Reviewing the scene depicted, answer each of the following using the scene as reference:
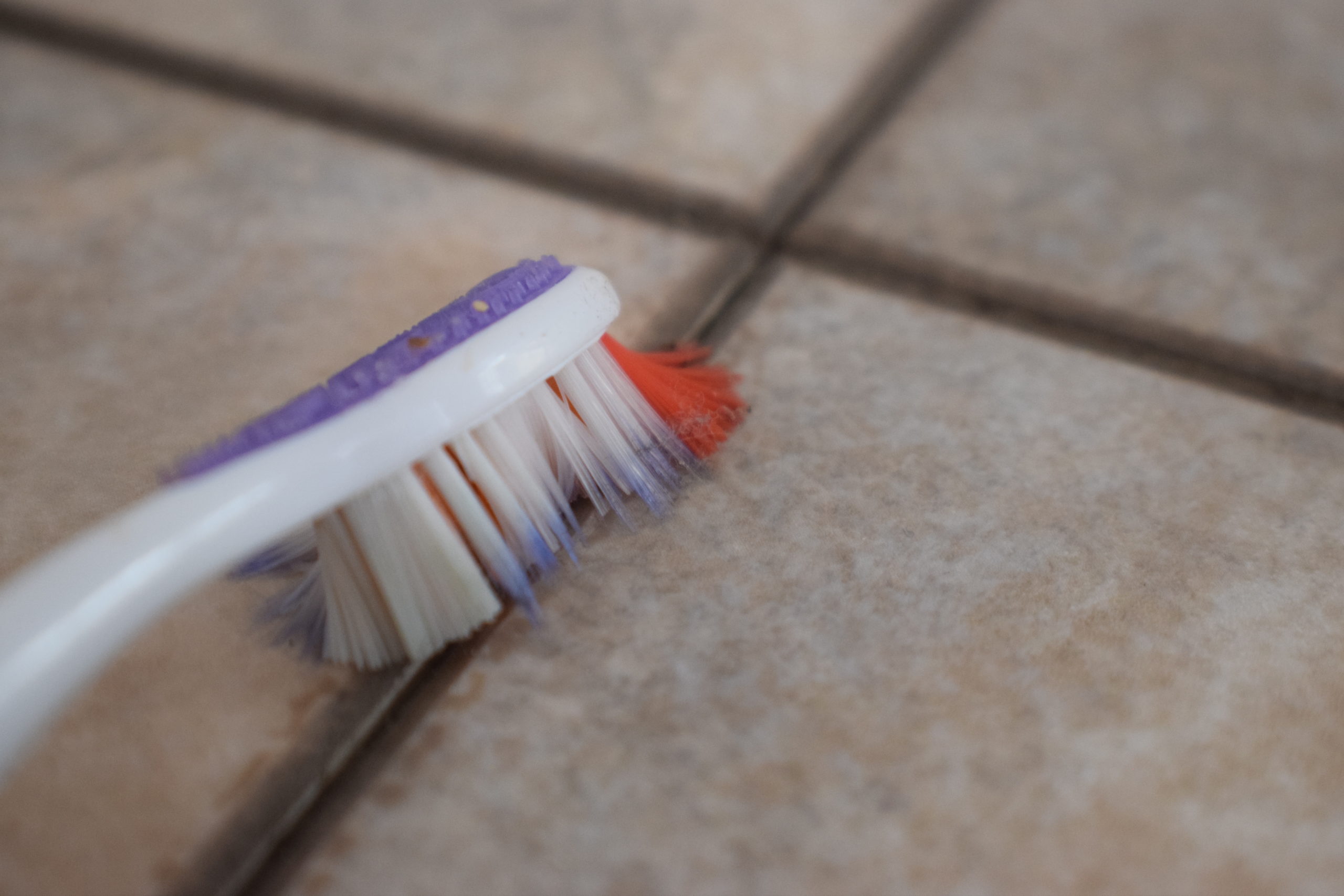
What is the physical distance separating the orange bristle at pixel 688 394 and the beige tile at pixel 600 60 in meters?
0.19

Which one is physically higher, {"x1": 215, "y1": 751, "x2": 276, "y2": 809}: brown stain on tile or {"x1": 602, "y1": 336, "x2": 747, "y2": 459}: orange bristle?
{"x1": 215, "y1": 751, "x2": 276, "y2": 809}: brown stain on tile

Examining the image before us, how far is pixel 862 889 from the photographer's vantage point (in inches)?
15.3

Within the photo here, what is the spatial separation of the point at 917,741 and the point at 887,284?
314mm

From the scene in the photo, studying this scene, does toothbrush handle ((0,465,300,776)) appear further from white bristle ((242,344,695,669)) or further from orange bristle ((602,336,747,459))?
orange bristle ((602,336,747,459))

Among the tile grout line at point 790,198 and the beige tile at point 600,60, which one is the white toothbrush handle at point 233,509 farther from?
the beige tile at point 600,60

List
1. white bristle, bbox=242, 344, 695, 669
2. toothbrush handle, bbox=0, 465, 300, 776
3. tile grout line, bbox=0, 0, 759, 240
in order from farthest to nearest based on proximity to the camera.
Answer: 1. tile grout line, bbox=0, 0, 759, 240
2. white bristle, bbox=242, 344, 695, 669
3. toothbrush handle, bbox=0, 465, 300, 776

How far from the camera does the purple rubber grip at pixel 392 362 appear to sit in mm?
420

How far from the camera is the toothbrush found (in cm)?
37

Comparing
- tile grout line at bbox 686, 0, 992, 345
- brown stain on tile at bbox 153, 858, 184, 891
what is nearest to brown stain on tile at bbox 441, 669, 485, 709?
brown stain on tile at bbox 153, 858, 184, 891

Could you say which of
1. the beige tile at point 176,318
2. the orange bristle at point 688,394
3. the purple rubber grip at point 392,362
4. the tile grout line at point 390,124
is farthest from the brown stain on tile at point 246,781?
the tile grout line at point 390,124

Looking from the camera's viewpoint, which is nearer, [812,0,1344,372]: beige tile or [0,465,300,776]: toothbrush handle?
[0,465,300,776]: toothbrush handle

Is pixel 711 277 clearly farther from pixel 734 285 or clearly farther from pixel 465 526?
pixel 465 526

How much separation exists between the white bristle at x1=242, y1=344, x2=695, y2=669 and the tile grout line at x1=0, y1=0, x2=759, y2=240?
221 mm

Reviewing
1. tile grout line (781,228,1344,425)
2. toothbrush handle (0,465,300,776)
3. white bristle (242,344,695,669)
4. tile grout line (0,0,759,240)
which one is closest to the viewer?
toothbrush handle (0,465,300,776)
